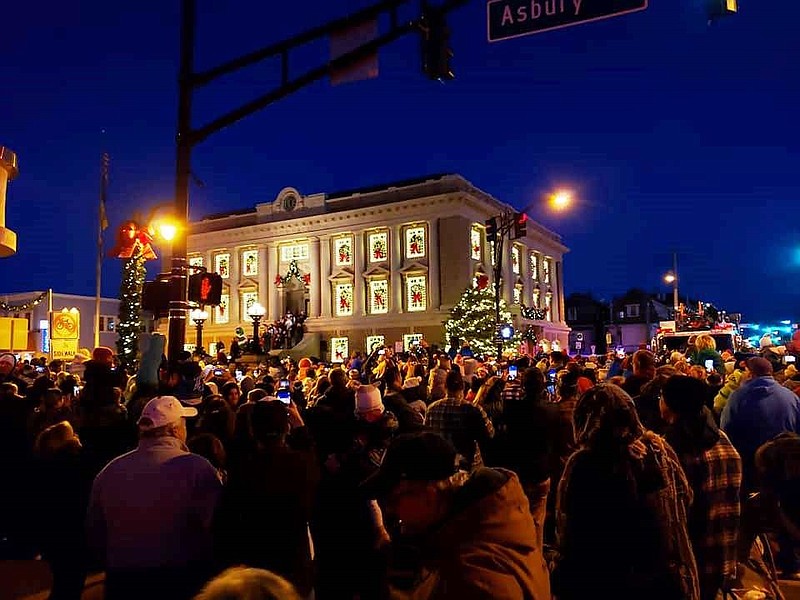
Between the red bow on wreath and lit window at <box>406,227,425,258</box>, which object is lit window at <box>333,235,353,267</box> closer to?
lit window at <box>406,227,425,258</box>

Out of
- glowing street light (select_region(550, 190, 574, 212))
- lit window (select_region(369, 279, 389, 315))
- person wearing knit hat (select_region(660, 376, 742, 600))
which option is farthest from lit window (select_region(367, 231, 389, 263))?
person wearing knit hat (select_region(660, 376, 742, 600))

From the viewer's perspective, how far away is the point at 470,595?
2.16 meters

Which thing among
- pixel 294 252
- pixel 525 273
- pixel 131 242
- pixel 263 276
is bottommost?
pixel 131 242

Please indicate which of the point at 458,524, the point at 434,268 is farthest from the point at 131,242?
the point at 434,268

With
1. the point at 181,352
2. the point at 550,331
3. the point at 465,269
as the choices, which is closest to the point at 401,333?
the point at 465,269

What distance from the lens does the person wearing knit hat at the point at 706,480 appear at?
13.6ft

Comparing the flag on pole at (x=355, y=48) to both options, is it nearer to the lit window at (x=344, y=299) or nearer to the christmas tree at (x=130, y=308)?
the christmas tree at (x=130, y=308)

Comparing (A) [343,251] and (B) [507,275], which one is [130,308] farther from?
(B) [507,275]

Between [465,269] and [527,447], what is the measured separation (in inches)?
1729

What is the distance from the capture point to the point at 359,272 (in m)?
54.2

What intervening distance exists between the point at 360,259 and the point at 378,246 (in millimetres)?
1801

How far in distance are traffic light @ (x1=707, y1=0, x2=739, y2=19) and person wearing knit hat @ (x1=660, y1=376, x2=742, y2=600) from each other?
3.71 m

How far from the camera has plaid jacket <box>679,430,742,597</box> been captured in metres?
4.13

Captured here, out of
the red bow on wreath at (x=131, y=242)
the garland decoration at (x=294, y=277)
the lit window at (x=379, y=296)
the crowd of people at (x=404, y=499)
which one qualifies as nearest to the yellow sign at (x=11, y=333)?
the red bow on wreath at (x=131, y=242)
